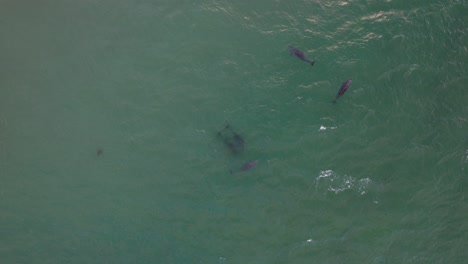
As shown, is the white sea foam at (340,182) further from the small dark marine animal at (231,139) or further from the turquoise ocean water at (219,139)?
the small dark marine animal at (231,139)

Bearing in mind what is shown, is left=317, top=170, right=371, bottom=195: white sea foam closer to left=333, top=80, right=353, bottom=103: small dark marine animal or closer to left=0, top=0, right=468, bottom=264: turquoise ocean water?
left=0, top=0, right=468, bottom=264: turquoise ocean water

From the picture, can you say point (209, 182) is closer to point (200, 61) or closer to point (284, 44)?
point (200, 61)

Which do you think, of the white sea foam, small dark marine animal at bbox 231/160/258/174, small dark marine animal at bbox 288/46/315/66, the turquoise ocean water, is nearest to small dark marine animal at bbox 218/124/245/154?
the turquoise ocean water

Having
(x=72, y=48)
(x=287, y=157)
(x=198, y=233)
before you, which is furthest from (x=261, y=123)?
(x=72, y=48)

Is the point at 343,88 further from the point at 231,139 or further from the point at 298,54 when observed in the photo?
the point at 231,139

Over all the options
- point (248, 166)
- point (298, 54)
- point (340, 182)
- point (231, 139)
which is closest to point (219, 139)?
point (231, 139)

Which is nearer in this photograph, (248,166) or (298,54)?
(248,166)

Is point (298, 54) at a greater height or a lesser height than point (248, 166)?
greater
